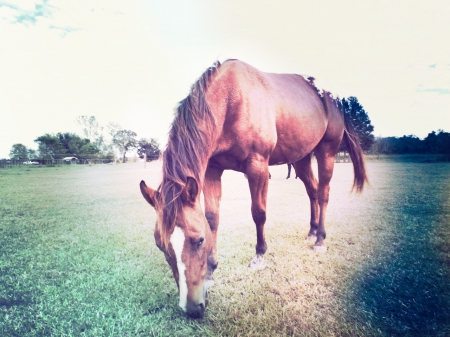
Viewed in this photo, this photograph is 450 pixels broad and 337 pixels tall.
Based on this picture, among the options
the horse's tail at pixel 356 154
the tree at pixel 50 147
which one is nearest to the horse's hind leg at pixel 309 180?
the horse's tail at pixel 356 154

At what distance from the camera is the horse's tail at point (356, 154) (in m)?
2.27

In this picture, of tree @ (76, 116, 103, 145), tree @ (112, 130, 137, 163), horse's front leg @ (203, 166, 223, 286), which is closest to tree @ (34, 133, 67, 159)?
tree @ (76, 116, 103, 145)

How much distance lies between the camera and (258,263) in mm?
1740

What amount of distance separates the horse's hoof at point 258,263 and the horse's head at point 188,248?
0.57 m

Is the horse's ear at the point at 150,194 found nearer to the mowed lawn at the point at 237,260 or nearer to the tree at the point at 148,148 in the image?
the mowed lawn at the point at 237,260

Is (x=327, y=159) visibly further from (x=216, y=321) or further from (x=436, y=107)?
(x=216, y=321)

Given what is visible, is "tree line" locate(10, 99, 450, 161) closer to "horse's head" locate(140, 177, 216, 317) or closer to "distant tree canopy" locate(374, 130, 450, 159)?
"distant tree canopy" locate(374, 130, 450, 159)

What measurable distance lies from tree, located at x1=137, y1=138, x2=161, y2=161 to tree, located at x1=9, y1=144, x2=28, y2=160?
889 millimetres

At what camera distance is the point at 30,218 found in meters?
1.94

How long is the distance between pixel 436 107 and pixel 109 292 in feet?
8.98

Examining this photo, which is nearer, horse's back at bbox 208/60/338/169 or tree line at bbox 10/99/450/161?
horse's back at bbox 208/60/338/169

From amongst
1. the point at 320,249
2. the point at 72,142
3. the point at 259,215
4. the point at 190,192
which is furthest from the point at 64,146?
the point at 320,249

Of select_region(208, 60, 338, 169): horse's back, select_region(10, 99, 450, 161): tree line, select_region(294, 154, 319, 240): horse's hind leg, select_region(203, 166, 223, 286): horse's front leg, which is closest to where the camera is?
select_region(208, 60, 338, 169): horse's back

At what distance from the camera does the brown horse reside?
1.20 metres
